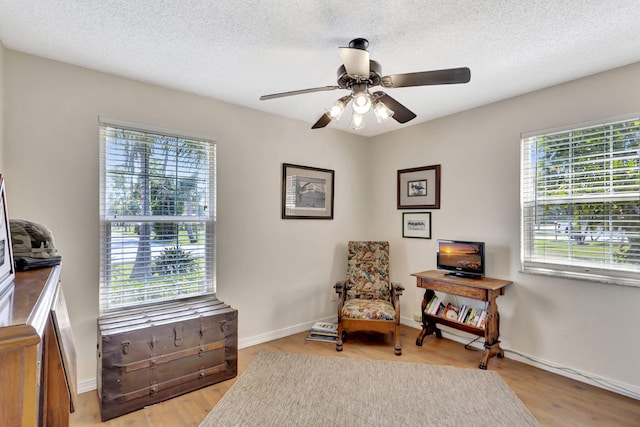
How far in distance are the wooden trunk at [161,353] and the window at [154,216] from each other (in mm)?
224

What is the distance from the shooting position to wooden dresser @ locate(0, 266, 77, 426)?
0.58 m

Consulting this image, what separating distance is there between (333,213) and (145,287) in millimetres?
2255

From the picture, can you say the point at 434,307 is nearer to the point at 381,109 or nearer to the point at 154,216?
the point at 381,109

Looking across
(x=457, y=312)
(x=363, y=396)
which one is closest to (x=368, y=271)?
(x=457, y=312)

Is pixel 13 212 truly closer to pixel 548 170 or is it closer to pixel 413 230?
pixel 413 230

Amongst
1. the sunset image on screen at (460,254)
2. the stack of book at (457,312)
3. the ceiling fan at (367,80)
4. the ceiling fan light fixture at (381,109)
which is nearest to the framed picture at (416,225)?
the sunset image on screen at (460,254)

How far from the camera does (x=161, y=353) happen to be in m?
2.37

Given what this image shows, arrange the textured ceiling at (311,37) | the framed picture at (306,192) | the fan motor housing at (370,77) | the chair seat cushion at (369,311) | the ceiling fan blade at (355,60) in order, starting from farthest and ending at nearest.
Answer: the framed picture at (306,192)
the chair seat cushion at (369,311)
the fan motor housing at (370,77)
the textured ceiling at (311,37)
the ceiling fan blade at (355,60)

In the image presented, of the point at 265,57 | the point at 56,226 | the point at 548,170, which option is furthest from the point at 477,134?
the point at 56,226

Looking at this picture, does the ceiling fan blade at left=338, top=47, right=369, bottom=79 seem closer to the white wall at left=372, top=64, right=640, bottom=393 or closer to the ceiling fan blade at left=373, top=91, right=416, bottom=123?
the ceiling fan blade at left=373, top=91, right=416, bottom=123

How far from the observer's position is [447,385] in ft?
8.46

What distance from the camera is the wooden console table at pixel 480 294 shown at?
9.40 ft

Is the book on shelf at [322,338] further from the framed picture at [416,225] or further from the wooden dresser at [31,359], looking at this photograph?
the wooden dresser at [31,359]

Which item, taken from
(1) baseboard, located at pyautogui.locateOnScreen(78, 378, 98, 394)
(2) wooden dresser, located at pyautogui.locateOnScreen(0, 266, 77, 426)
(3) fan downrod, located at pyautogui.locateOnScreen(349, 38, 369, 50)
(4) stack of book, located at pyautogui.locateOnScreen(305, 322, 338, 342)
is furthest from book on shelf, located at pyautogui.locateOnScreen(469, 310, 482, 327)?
(1) baseboard, located at pyautogui.locateOnScreen(78, 378, 98, 394)
